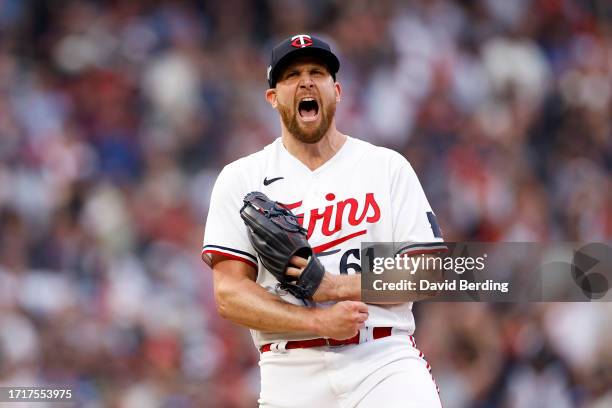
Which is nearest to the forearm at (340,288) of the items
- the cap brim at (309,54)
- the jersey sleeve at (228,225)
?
the jersey sleeve at (228,225)

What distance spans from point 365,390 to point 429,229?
60 centimetres

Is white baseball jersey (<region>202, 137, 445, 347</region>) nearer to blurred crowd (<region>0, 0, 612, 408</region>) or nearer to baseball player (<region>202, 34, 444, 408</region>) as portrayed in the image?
baseball player (<region>202, 34, 444, 408</region>)

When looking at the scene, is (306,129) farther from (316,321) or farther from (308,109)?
(316,321)

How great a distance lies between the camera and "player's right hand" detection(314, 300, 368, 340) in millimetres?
3359

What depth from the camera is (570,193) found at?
841 centimetres

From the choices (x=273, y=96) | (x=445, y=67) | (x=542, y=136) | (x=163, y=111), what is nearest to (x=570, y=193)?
(x=542, y=136)

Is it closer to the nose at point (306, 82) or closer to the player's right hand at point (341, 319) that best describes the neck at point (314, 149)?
the nose at point (306, 82)

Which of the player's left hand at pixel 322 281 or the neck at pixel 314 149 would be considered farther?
the neck at pixel 314 149

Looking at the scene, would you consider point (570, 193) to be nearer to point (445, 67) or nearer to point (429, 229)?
point (445, 67)

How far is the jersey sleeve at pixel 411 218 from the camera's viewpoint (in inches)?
143

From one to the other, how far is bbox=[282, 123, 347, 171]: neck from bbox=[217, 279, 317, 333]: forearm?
0.53m

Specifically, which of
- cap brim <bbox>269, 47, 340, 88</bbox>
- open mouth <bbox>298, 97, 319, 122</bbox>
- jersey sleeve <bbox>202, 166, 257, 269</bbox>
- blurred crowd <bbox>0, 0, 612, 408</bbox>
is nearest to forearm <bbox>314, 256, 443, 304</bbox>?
jersey sleeve <bbox>202, 166, 257, 269</bbox>

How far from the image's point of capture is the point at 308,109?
386cm

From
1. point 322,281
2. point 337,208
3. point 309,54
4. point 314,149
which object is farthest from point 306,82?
point 322,281
